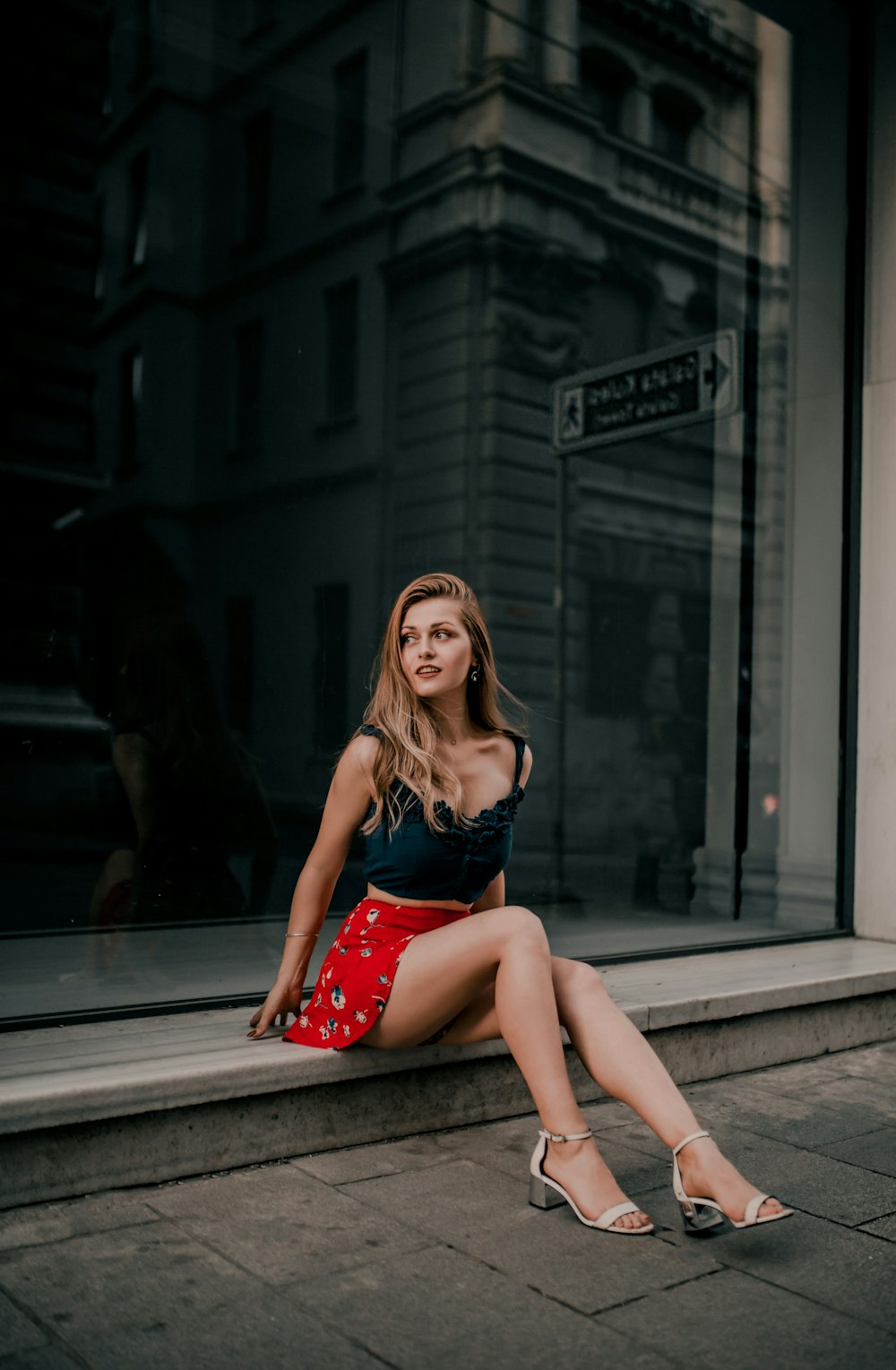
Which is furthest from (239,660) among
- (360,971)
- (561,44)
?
(561,44)

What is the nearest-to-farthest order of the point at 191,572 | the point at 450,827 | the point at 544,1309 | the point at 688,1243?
the point at 544,1309, the point at 688,1243, the point at 450,827, the point at 191,572

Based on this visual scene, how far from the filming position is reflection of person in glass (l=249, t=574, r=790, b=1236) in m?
2.71

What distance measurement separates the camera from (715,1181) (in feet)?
8.29

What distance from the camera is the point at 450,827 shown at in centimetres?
305

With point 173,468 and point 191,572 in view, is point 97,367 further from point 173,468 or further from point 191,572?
point 191,572

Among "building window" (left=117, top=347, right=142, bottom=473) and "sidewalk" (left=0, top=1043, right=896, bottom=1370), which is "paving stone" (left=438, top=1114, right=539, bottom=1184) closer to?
"sidewalk" (left=0, top=1043, right=896, bottom=1370)

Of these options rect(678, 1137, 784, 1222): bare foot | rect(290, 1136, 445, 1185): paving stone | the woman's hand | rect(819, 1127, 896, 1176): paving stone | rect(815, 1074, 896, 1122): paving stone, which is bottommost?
rect(815, 1074, 896, 1122): paving stone

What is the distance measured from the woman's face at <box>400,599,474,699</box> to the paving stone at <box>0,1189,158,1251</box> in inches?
55.3

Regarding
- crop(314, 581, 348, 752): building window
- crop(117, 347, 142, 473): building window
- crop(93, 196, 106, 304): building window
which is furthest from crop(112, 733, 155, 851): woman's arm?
crop(93, 196, 106, 304): building window

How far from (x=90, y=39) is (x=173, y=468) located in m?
1.98

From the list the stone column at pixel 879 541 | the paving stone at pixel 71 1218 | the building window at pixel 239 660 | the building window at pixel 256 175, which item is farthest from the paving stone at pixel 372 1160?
the building window at pixel 256 175

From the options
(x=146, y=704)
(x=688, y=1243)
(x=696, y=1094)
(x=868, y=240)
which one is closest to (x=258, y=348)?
(x=146, y=704)

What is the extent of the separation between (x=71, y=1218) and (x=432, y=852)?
45.8 inches

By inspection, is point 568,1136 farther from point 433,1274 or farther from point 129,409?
point 129,409
